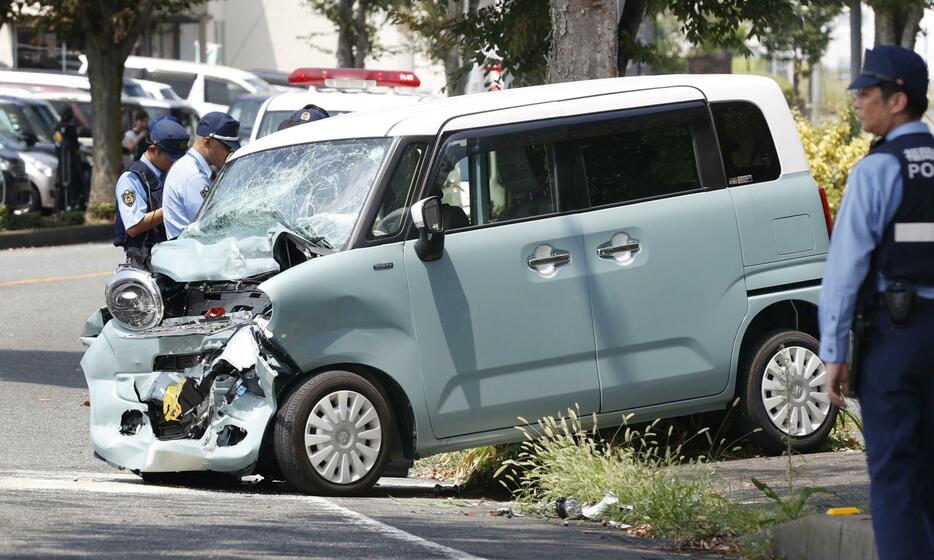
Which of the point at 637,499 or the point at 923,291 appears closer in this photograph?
the point at 923,291

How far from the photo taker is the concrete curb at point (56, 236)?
24375 millimetres

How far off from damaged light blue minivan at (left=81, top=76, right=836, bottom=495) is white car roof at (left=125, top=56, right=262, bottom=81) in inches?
1304

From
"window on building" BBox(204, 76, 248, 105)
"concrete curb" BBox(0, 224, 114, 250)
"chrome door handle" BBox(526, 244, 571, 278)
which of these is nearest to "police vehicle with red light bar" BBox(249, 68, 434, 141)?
"concrete curb" BBox(0, 224, 114, 250)

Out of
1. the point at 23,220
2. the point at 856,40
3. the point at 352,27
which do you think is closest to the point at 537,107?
the point at 856,40

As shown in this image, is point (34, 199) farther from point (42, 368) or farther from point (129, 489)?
point (129, 489)

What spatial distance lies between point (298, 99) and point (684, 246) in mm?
10244

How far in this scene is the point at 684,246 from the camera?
8.64 meters

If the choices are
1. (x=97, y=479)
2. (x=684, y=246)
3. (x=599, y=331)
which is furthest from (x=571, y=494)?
(x=97, y=479)

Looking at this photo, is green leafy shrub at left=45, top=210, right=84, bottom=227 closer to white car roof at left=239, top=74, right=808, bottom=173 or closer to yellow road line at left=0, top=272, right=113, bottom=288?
yellow road line at left=0, top=272, right=113, bottom=288

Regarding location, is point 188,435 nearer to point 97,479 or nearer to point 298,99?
point 97,479

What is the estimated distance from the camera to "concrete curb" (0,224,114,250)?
80.0 ft

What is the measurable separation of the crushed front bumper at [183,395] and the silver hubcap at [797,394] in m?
2.80

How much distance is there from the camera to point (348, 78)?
67.6 feet

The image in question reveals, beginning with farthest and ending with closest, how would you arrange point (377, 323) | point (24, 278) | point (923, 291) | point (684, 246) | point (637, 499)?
1. point (24, 278)
2. point (684, 246)
3. point (377, 323)
4. point (637, 499)
5. point (923, 291)
